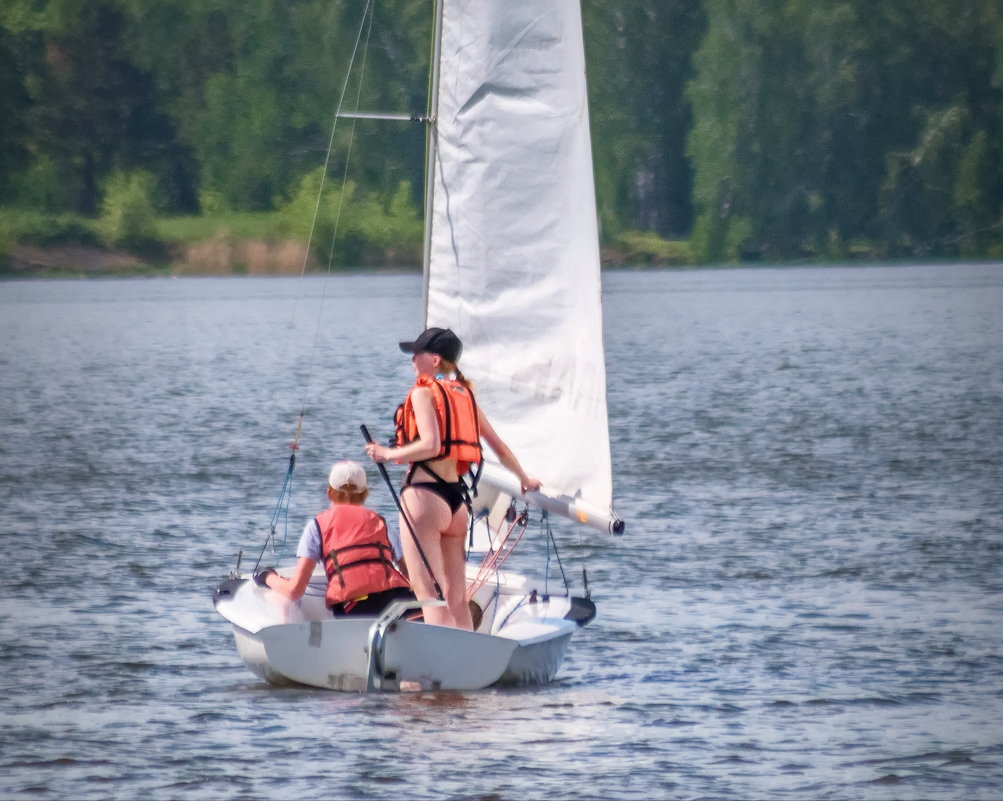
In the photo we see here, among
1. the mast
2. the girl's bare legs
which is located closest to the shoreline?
the mast

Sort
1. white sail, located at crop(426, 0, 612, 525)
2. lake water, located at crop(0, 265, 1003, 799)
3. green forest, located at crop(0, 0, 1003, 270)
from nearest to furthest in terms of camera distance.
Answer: lake water, located at crop(0, 265, 1003, 799) < white sail, located at crop(426, 0, 612, 525) < green forest, located at crop(0, 0, 1003, 270)

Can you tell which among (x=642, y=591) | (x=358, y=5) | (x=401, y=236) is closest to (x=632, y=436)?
(x=642, y=591)

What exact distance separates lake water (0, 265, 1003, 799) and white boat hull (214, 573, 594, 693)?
0.18 m

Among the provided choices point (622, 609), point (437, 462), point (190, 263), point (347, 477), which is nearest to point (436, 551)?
point (437, 462)

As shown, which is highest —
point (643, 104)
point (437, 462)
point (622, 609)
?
point (643, 104)

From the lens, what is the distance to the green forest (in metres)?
84.5

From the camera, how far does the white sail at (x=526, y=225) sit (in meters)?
12.8

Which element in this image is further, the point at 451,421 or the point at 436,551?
the point at 436,551

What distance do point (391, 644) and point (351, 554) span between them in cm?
61

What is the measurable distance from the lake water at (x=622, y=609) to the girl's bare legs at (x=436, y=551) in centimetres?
56

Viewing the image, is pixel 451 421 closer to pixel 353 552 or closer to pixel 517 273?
pixel 353 552

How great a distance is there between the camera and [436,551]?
11.7 meters

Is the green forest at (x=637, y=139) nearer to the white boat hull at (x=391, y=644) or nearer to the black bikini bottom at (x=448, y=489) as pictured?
the white boat hull at (x=391, y=644)

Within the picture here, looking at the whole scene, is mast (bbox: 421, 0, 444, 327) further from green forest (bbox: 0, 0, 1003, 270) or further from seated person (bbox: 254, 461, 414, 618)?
green forest (bbox: 0, 0, 1003, 270)
